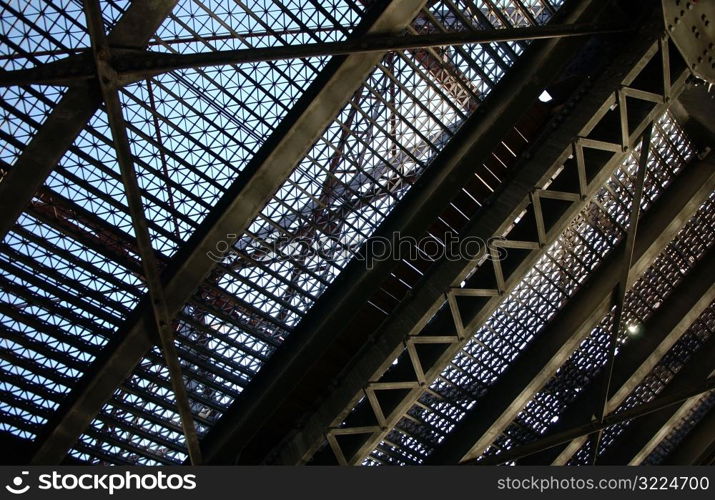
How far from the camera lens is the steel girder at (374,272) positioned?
1501 centimetres

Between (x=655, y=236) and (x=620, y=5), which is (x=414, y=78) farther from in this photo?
(x=655, y=236)

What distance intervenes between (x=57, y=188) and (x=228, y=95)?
15.2ft

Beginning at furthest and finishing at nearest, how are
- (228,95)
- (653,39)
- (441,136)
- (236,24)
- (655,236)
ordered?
(655,236) < (441,136) < (228,95) < (236,24) < (653,39)

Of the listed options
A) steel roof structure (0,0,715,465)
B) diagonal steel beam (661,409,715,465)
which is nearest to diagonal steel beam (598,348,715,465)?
diagonal steel beam (661,409,715,465)

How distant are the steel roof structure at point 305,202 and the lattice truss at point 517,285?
0.10 meters

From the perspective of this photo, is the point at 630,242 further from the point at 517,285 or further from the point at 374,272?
the point at 374,272

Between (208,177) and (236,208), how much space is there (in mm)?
1694

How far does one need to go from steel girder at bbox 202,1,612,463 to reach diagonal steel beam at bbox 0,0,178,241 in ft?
24.5

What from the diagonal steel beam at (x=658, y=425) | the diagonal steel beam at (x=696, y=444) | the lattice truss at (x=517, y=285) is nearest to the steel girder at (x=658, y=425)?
the diagonal steel beam at (x=658, y=425)

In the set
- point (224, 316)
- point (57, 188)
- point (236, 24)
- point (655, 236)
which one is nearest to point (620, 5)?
point (655, 236)

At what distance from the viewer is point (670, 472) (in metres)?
11.9

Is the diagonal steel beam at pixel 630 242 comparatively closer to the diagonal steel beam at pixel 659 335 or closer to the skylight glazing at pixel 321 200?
the skylight glazing at pixel 321 200

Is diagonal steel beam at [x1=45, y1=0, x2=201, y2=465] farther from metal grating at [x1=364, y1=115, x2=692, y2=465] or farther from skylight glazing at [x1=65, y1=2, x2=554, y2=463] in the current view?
metal grating at [x1=364, y1=115, x2=692, y2=465]

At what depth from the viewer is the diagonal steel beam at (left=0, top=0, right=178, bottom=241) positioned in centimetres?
1173
